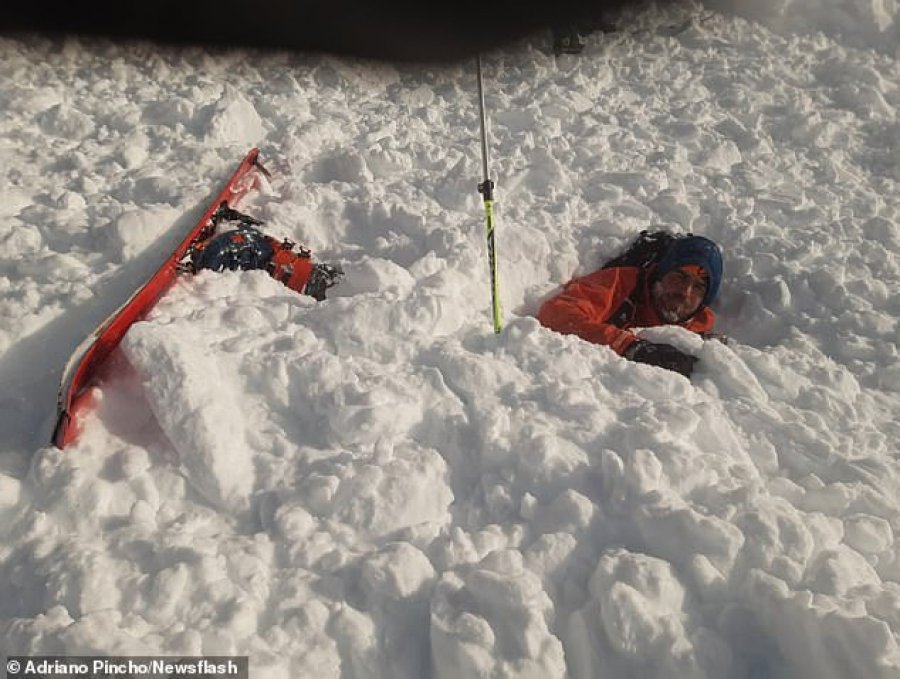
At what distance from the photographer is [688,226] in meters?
5.11

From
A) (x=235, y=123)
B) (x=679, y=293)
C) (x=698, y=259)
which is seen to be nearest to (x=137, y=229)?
(x=235, y=123)

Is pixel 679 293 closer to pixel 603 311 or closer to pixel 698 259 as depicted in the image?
pixel 698 259

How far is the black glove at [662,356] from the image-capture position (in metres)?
3.54

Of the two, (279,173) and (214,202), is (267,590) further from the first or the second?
(279,173)

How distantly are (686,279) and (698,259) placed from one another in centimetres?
19

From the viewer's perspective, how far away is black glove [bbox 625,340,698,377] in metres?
3.54

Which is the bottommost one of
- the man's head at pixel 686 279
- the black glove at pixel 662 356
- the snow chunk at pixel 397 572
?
the snow chunk at pixel 397 572

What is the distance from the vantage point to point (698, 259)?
4.39 meters

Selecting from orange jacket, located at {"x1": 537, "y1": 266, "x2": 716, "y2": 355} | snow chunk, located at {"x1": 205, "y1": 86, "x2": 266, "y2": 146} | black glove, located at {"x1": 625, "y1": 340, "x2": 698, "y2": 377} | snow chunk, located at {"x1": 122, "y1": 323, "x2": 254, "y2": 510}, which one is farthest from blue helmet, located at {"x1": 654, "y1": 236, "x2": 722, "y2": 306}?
snow chunk, located at {"x1": 205, "y1": 86, "x2": 266, "y2": 146}

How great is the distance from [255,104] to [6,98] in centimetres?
202

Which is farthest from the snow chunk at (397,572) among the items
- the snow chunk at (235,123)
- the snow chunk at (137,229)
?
the snow chunk at (235,123)

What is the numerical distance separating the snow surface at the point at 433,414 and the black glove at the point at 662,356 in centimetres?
10

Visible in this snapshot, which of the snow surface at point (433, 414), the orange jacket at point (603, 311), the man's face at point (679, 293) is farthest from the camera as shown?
the man's face at point (679, 293)

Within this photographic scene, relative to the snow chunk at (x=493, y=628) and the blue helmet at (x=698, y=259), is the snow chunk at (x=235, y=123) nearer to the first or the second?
the blue helmet at (x=698, y=259)
